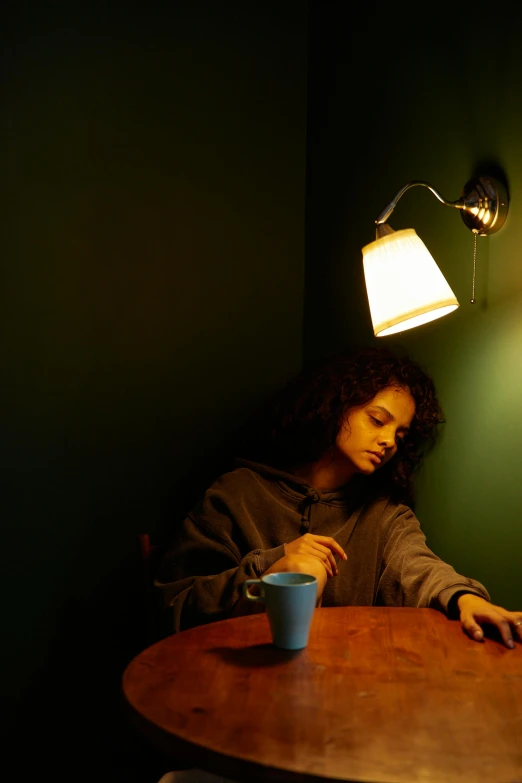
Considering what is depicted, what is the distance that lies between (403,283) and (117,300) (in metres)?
0.86

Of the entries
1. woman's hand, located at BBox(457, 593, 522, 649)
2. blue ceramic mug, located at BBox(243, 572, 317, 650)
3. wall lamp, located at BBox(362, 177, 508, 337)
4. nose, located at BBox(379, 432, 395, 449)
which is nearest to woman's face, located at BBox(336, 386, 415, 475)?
nose, located at BBox(379, 432, 395, 449)

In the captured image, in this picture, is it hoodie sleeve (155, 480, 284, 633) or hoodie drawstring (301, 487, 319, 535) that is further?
hoodie drawstring (301, 487, 319, 535)

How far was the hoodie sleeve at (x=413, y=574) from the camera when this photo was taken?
1.33m

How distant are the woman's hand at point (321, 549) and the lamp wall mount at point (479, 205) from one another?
60 centimetres

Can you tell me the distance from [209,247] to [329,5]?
82 centimetres

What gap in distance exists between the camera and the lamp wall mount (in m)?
1.43

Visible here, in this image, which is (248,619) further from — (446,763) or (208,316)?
(208,316)

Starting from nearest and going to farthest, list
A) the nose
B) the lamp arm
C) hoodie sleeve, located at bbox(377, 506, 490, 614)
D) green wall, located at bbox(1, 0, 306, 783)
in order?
hoodie sleeve, located at bbox(377, 506, 490, 614) < the lamp arm < the nose < green wall, located at bbox(1, 0, 306, 783)

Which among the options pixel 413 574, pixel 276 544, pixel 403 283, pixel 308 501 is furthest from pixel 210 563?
pixel 403 283

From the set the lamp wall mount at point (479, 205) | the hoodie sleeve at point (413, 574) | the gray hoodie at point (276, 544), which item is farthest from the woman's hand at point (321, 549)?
the lamp wall mount at point (479, 205)

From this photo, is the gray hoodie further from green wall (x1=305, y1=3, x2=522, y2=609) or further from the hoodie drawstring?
green wall (x1=305, y1=3, x2=522, y2=609)

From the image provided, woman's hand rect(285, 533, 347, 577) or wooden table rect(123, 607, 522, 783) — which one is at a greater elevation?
woman's hand rect(285, 533, 347, 577)

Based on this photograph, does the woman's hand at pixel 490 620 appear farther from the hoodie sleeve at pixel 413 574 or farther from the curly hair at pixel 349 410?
the curly hair at pixel 349 410

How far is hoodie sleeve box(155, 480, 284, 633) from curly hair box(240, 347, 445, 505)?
241 millimetres
